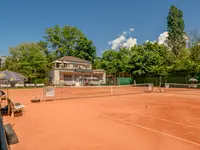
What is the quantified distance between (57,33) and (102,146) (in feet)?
178

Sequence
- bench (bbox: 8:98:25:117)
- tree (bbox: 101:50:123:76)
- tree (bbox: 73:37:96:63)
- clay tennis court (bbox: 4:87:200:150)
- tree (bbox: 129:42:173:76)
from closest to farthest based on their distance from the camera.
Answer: clay tennis court (bbox: 4:87:200:150) → bench (bbox: 8:98:25:117) → tree (bbox: 129:42:173:76) → tree (bbox: 101:50:123:76) → tree (bbox: 73:37:96:63)

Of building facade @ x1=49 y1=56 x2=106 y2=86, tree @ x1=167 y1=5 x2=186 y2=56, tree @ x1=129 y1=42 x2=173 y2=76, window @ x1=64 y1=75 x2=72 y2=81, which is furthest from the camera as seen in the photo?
tree @ x1=167 y1=5 x2=186 y2=56

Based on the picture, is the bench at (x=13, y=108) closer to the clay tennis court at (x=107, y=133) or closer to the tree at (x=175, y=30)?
the clay tennis court at (x=107, y=133)

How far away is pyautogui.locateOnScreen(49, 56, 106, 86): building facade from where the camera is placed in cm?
3828

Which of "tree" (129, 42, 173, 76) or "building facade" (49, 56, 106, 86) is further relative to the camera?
"building facade" (49, 56, 106, 86)

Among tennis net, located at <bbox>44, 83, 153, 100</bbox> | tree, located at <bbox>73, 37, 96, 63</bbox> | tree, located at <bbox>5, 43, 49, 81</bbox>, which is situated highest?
tree, located at <bbox>73, 37, 96, 63</bbox>

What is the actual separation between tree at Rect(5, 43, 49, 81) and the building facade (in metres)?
2.50

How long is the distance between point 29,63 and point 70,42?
68.1 feet

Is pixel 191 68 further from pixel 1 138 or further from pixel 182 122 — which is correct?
pixel 1 138

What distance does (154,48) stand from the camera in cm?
4088

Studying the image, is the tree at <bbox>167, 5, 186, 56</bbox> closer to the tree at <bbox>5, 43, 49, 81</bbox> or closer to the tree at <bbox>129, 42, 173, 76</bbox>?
the tree at <bbox>129, 42, 173, 76</bbox>

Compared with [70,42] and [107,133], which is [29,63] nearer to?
[70,42]

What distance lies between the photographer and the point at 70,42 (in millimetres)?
55844

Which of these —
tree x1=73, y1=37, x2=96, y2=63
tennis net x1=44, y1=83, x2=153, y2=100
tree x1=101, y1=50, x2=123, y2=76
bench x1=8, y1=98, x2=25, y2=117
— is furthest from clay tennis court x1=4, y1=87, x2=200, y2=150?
tree x1=73, y1=37, x2=96, y2=63
